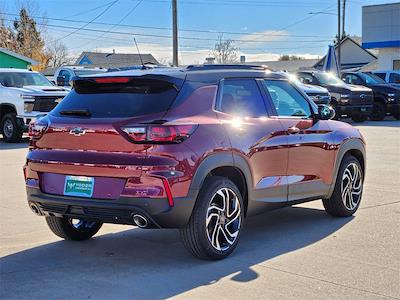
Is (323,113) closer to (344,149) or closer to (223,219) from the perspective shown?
(344,149)

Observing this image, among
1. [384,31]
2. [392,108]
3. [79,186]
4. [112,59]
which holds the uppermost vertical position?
[112,59]

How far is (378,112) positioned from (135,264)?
2114 centimetres

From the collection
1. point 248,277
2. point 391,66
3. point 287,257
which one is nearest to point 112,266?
point 248,277

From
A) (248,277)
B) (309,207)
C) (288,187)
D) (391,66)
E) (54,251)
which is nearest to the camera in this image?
(248,277)

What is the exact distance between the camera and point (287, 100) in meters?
6.59

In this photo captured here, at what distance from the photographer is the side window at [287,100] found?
20.9 ft

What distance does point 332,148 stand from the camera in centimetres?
689

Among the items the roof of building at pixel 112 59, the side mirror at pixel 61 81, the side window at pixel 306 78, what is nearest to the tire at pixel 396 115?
the side window at pixel 306 78

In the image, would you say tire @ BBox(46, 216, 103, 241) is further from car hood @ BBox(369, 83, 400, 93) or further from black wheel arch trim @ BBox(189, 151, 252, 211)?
car hood @ BBox(369, 83, 400, 93)

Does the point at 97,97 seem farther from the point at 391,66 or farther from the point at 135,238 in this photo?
the point at 391,66

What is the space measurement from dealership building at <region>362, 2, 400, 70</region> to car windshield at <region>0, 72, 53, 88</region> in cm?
2602

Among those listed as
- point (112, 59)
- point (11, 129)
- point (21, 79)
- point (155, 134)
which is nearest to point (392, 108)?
point (21, 79)

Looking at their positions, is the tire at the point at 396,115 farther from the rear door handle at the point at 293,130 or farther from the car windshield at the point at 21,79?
the rear door handle at the point at 293,130

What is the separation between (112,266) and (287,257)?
1604mm
